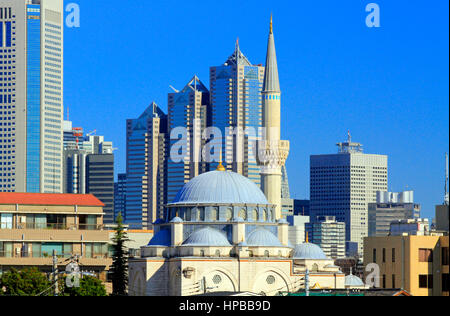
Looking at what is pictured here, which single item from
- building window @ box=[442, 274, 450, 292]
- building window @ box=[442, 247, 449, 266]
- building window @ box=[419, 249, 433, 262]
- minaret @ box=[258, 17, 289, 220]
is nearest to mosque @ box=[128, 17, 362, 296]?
minaret @ box=[258, 17, 289, 220]

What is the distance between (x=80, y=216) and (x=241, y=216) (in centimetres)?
1965

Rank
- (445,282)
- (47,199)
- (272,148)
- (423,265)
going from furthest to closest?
(272,148) → (47,199) → (423,265) → (445,282)

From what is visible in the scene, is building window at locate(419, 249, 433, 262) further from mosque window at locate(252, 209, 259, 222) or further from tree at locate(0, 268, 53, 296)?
mosque window at locate(252, 209, 259, 222)

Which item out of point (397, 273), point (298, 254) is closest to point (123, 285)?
point (298, 254)

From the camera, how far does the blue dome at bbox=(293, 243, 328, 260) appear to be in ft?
371

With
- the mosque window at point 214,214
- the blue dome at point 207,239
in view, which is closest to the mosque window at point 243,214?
the mosque window at point 214,214

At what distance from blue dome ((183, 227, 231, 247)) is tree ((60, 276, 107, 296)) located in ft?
87.4

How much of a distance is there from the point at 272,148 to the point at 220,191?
2678 centimetres

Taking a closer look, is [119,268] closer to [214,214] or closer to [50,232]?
[214,214]

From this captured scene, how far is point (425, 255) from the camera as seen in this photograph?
270 feet

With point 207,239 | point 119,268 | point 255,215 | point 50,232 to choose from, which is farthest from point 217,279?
point 50,232

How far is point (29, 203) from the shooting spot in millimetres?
95500
